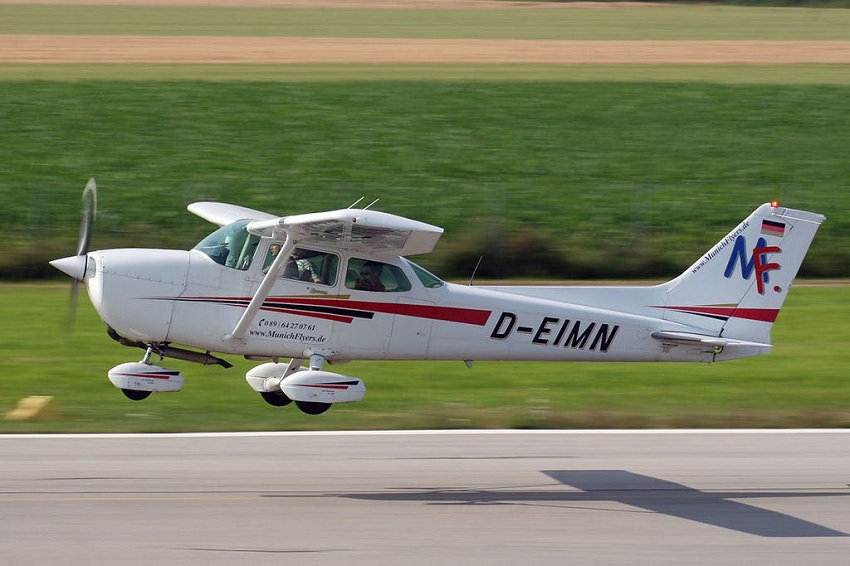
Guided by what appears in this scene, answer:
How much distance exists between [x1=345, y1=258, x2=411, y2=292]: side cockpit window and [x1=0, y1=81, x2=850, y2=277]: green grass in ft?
41.4

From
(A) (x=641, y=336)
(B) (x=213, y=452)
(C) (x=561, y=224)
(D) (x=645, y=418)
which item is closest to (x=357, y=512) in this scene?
(B) (x=213, y=452)

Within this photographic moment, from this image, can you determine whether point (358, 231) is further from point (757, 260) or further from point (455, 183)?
point (455, 183)

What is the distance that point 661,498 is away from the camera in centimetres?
1173

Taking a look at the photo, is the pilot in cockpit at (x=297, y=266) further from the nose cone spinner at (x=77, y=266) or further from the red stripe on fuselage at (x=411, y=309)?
the nose cone spinner at (x=77, y=266)

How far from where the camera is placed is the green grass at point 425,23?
52594 millimetres

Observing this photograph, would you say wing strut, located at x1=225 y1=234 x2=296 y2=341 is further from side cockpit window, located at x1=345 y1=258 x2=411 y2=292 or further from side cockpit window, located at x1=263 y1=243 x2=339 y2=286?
side cockpit window, located at x1=345 y1=258 x2=411 y2=292

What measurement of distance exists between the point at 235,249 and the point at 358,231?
4.71 ft

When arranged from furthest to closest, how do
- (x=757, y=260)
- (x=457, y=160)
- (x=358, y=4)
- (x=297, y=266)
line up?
(x=358, y=4), (x=457, y=160), (x=757, y=260), (x=297, y=266)

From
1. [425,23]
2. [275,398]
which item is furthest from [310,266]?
[425,23]

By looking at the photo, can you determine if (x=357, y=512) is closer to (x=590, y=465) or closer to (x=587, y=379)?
(x=590, y=465)

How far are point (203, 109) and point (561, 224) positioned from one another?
1413 centimetres

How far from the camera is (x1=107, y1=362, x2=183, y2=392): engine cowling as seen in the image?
11.8 metres

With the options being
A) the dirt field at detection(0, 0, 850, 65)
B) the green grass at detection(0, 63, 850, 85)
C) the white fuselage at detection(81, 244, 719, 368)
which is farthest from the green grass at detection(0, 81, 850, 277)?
the white fuselage at detection(81, 244, 719, 368)

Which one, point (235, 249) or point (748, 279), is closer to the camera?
point (235, 249)
